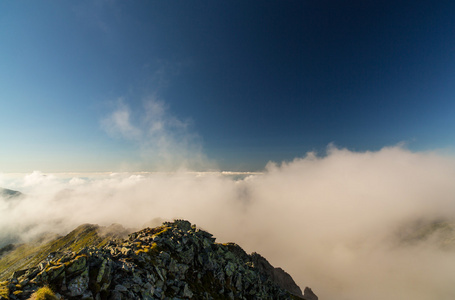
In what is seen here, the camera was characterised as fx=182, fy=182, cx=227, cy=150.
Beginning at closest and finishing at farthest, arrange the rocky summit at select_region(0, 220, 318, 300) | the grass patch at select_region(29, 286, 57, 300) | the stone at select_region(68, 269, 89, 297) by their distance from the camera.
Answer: the grass patch at select_region(29, 286, 57, 300) < the rocky summit at select_region(0, 220, 318, 300) < the stone at select_region(68, 269, 89, 297)

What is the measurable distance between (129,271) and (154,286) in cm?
753

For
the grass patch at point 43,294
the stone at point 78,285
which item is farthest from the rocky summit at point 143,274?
the grass patch at point 43,294

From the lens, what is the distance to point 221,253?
85.1 m

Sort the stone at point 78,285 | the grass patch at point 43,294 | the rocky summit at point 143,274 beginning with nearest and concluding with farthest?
the grass patch at point 43,294, the rocky summit at point 143,274, the stone at point 78,285

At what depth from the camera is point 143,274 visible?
154 feet

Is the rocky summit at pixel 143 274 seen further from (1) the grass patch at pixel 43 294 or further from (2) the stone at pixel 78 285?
(1) the grass patch at pixel 43 294

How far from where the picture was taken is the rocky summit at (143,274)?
3397 centimetres

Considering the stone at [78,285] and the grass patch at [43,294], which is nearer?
the grass patch at [43,294]

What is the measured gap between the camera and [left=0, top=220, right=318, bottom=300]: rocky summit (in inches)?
1337

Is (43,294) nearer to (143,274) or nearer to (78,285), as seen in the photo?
(78,285)

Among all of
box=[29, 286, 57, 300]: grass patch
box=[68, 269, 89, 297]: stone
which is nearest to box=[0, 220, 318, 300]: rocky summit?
box=[68, 269, 89, 297]: stone

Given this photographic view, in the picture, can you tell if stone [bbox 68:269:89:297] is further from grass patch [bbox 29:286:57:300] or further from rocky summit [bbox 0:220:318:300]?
grass patch [bbox 29:286:57:300]

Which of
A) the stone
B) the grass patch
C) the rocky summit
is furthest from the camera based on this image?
the stone

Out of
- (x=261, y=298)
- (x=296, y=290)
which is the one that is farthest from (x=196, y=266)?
(x=296, y=290)
